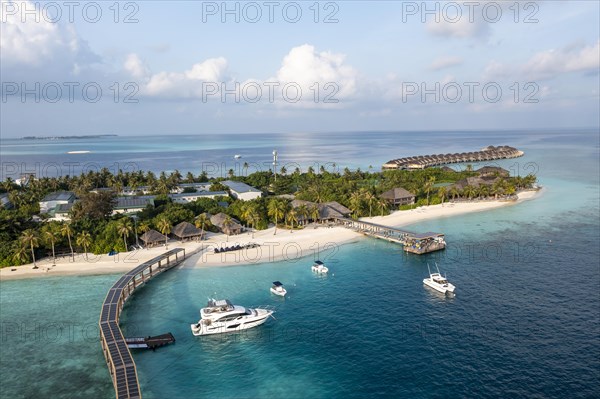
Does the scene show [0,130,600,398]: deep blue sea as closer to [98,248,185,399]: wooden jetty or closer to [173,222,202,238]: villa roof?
[98,248,185,399]: wooden jetty

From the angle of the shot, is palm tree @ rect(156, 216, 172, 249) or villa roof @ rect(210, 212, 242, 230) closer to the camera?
palm tree @ rect(156, 216, 172, 249)

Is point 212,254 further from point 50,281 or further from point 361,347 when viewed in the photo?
point 361,347

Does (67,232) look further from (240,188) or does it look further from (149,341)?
(240,188)

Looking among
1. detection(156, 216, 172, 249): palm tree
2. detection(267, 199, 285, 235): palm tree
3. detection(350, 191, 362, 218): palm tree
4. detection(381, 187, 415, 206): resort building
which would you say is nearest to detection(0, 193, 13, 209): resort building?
detection(156, 216, 172, 249): palm tree

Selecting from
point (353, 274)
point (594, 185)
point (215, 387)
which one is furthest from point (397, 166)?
point (215, 387)

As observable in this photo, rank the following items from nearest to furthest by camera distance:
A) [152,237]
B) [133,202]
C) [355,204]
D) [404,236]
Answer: [152,237] < [404,236] < [133,202] < [355,204]

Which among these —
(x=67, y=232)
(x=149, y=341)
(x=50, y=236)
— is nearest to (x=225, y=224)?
(x=67, y=232)
